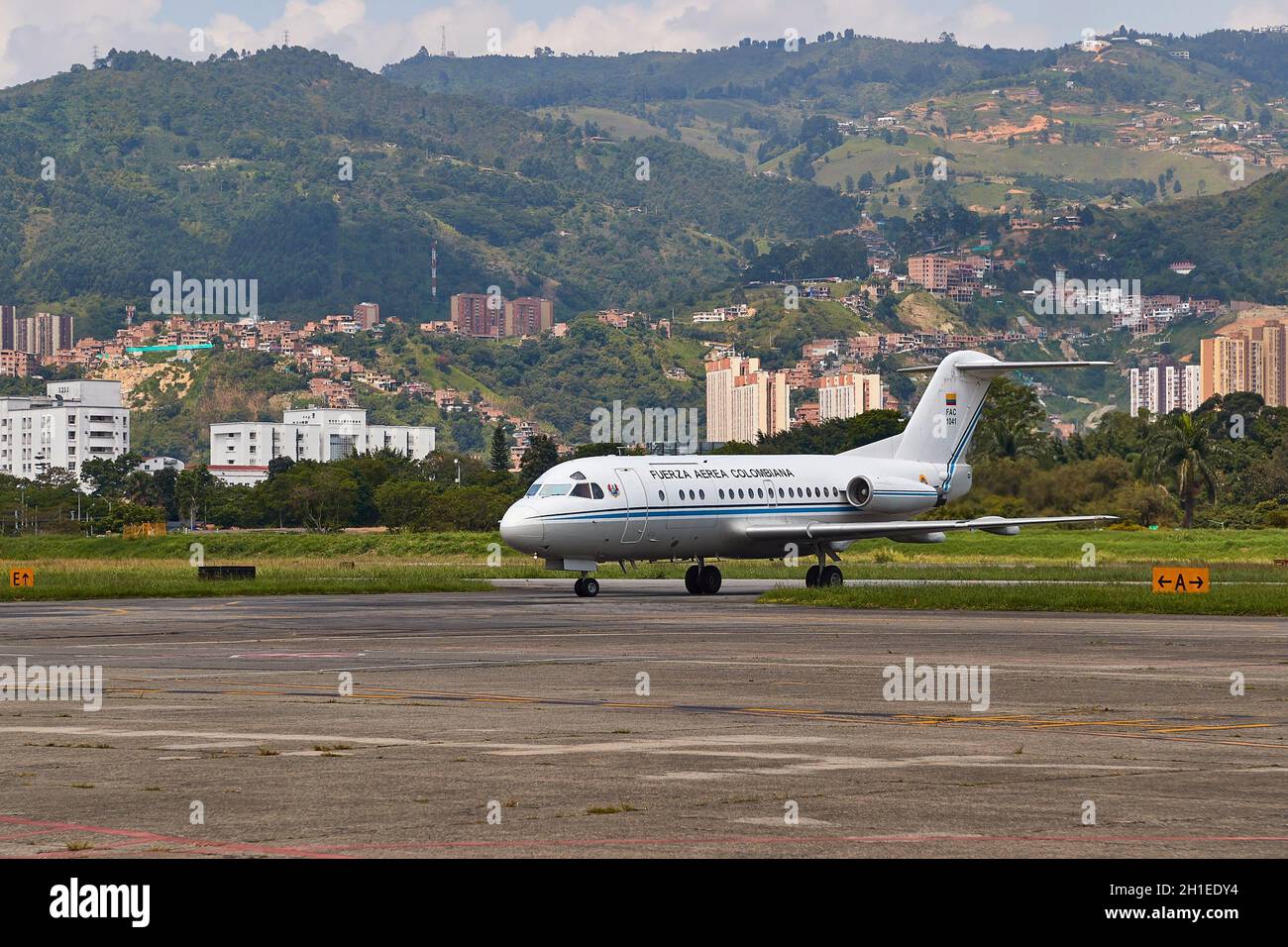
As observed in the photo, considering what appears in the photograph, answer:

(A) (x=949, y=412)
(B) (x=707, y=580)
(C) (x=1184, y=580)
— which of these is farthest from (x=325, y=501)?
(C) (x=1184, y=580)

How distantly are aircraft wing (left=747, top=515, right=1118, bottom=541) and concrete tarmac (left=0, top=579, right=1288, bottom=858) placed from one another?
724 inches

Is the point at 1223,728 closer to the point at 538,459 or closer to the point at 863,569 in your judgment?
the point at 863,569

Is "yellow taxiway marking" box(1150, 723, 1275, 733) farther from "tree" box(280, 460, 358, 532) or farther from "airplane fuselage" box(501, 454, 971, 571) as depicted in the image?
"tree" box(280, 460, 358, 532)

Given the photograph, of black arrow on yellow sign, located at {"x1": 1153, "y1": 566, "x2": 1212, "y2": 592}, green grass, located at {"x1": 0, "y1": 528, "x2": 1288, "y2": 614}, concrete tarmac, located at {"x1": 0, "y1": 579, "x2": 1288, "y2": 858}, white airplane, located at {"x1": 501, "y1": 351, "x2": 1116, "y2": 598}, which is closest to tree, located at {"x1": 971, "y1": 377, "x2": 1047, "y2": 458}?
green grass, located at {"x1": 0, "y1": 528, "x2": 1288, "y2": 614}

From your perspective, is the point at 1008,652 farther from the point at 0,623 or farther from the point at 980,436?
the point at 980,436

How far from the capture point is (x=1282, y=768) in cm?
1752

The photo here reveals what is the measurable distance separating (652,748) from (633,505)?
1411 inches

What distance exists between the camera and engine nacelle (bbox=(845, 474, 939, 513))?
61.6 metres

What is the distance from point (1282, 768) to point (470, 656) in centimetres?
1778

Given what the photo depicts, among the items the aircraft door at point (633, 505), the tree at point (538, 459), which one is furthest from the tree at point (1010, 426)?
the aircraft door at point (633, 505)

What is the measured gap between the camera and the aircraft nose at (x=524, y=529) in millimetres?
53031
